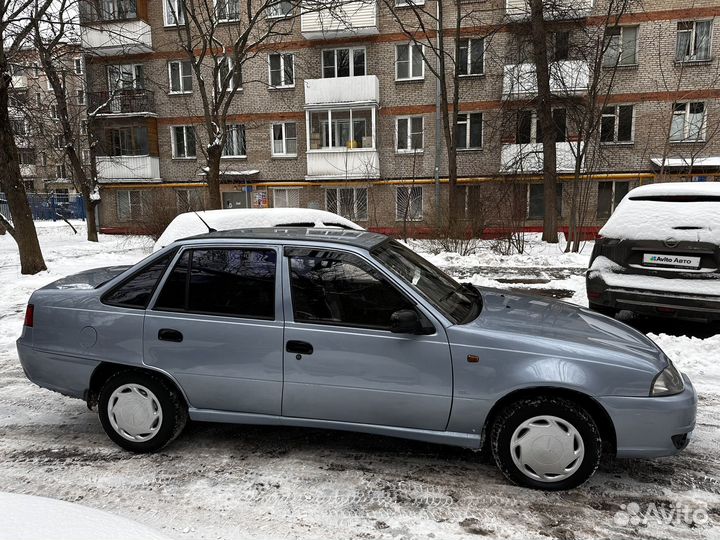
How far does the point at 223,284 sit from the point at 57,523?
211cm

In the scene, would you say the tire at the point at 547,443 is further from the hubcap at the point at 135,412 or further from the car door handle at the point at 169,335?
the hubcap at the point at 135,412

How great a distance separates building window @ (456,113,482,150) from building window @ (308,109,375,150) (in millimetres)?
4315

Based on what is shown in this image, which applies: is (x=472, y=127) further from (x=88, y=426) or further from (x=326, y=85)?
(x=88, y=426)

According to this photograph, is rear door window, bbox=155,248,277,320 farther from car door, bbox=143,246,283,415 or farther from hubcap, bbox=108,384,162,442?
hubcap, bbox=108,384,162,442

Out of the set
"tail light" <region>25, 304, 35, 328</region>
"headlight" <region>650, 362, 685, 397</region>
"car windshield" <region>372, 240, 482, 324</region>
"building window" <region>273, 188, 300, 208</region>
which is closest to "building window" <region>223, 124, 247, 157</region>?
"building window" <region>273, 188, 300, 208</region>

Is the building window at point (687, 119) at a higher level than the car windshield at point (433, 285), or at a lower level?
higher

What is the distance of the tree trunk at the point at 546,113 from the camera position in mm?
16828

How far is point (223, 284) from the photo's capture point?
3633 mm

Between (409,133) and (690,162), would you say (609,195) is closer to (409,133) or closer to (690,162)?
(690,162)

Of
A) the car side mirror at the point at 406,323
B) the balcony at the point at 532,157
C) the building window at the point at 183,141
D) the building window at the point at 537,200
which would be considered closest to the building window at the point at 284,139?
the building window at the point at 183,141

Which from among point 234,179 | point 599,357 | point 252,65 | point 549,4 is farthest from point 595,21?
point 599,357

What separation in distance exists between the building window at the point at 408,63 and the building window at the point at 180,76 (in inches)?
430

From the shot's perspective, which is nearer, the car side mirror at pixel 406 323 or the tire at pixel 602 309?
the car side mirror at pixel 406 323

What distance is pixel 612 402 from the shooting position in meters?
3.00
